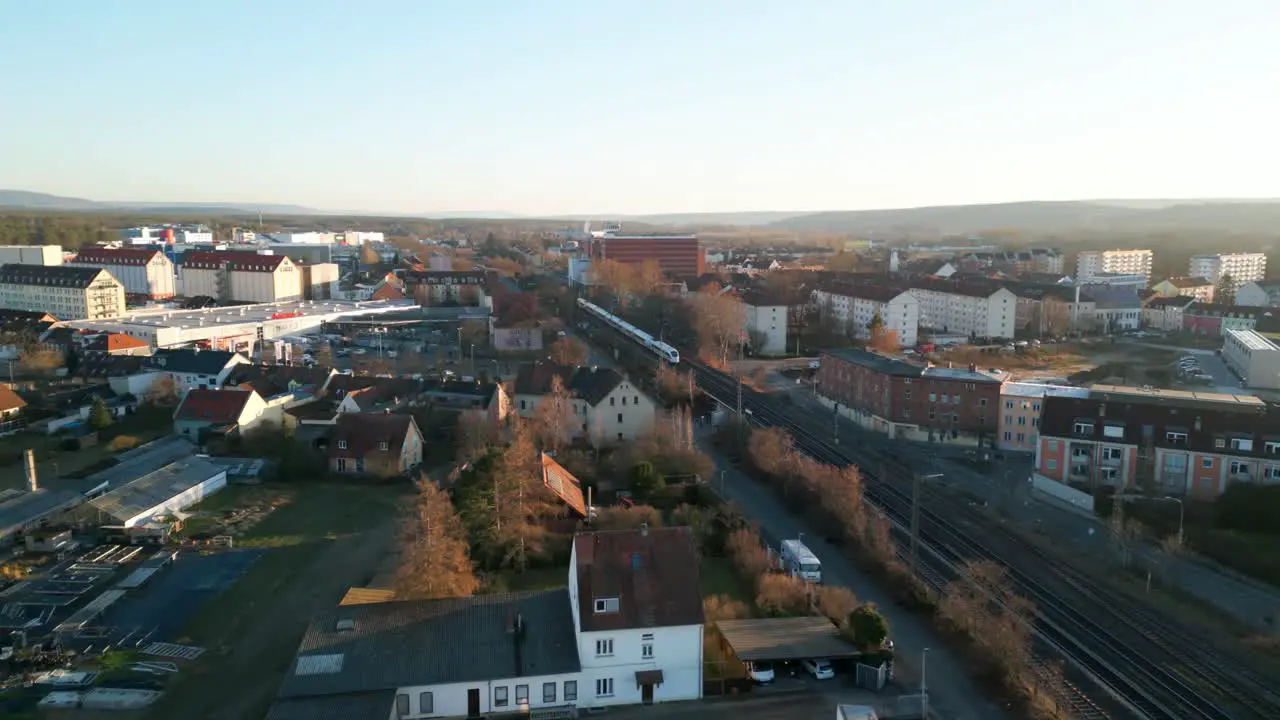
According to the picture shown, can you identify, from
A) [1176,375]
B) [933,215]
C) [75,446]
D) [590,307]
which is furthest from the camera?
[933,215]

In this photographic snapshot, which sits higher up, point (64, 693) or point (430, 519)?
point (430, 519)

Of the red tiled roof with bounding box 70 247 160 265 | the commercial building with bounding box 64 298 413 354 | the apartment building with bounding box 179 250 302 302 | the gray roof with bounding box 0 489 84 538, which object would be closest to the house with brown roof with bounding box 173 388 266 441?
the gray roof with bounding box 0 489 84 538

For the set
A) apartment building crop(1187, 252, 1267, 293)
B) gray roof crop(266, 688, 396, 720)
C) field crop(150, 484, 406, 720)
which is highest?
apartment building crop(1187, 252, 1267, 293)

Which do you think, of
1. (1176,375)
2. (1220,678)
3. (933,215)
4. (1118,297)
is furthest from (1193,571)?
(933,215)

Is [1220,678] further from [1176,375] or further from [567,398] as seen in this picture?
[1176,375]

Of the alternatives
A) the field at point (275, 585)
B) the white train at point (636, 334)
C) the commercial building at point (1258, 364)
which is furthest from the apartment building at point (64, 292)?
the commercial building at point (1258, 364)

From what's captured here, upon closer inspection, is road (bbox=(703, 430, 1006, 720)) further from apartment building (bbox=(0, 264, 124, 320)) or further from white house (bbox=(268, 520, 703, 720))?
apartment building (bbox=(0, 264, 124, 320))
